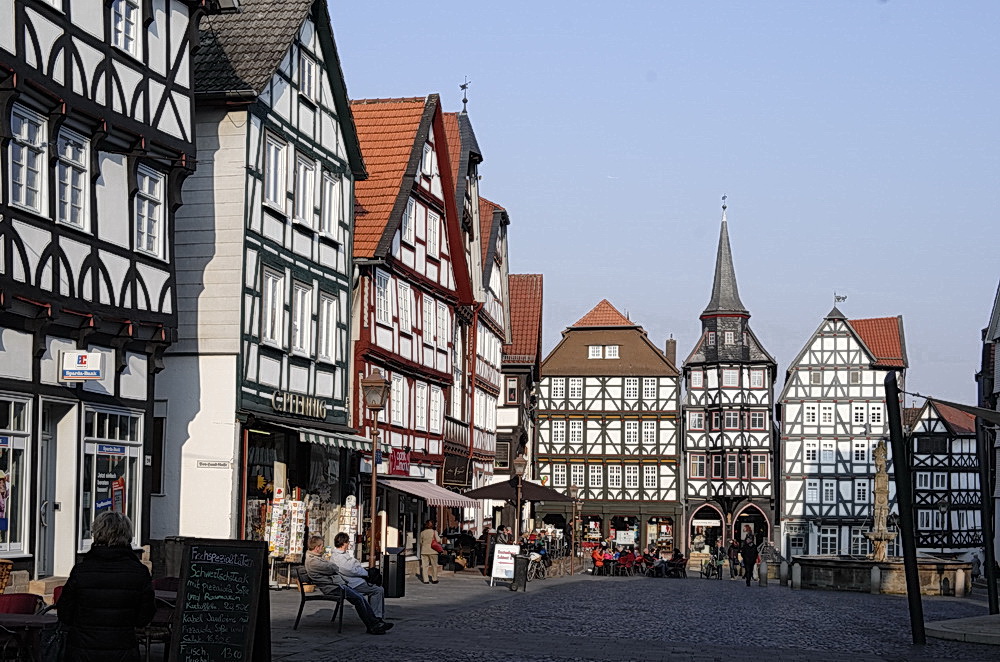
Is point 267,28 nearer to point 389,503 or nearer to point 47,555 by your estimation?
point 47,555

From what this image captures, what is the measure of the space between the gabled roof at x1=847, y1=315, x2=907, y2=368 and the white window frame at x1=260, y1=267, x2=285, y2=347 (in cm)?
6298

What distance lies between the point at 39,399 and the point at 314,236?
11415 millimetres

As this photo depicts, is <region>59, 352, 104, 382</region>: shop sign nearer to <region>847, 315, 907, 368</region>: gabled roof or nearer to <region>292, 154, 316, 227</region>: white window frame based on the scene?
<region>292, 154, 316, 227</region>: white window frame

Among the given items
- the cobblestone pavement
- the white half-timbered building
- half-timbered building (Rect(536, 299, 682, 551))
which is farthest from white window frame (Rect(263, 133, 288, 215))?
the white half-timbered building

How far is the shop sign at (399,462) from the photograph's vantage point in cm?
3606

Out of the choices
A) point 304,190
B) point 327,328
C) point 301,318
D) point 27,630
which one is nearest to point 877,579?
point 327,328

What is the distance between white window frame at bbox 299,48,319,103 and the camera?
28828 mm

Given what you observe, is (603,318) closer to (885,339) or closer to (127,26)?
(885,339)

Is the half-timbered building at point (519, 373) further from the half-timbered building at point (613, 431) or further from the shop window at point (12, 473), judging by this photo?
the shop window at point (12, 473)

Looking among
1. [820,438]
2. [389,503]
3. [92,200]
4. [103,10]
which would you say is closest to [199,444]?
[92,200]

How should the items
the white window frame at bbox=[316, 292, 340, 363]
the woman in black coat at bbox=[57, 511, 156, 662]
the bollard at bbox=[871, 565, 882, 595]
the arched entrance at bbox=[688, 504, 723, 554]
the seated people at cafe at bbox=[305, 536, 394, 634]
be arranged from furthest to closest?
the arched entrance at bbox=[688, 504, 723, 554] < the bollard at bbox=[871, 565, 882, 595] < the white window frame at bbox=[316, 292, 340, 363] < the seated people at cafe at bbox=[305, 536, 394, 634] < the woman in black coat at bbox=[57, 511, 156, 662]

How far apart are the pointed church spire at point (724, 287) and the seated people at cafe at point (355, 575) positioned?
239 ft

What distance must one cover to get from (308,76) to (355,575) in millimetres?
A: 14028

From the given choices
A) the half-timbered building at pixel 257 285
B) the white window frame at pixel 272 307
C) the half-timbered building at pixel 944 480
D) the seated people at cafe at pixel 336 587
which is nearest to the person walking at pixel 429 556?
the half-timbered building at pixel 257 285
